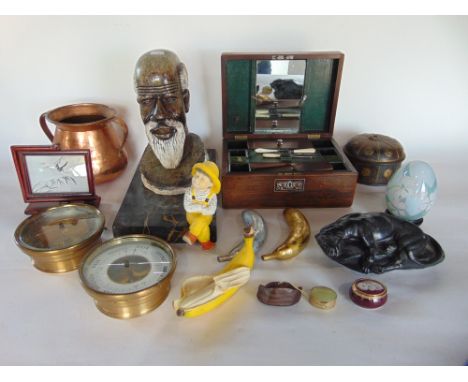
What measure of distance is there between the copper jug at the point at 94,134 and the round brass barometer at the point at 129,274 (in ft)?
1.11

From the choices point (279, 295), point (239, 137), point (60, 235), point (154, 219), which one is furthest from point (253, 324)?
point (239, 137)

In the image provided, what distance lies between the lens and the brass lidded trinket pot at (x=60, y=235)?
710 mm

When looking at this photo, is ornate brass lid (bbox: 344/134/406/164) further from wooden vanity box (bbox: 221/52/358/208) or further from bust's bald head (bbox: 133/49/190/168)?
bust's bald head (bbox: 133/49/190/168)

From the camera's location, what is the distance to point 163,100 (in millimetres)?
813

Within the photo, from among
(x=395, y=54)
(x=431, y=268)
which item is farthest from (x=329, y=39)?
(x=431, y=268)

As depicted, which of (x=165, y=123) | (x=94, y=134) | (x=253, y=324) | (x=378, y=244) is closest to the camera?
(x=253, y=324)

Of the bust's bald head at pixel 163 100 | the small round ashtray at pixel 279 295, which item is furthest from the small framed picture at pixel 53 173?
the small round ashtray at pixel 279 295

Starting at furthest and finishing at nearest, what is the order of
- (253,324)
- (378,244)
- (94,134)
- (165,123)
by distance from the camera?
(94,134)
(165,123)
(378,244)
(253,324)

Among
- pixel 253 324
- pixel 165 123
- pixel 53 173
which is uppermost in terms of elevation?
pixel 165 123

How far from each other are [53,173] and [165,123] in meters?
0.28

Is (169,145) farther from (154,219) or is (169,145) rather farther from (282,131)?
(282,131)

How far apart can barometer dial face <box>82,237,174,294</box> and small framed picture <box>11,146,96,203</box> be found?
0.23 m

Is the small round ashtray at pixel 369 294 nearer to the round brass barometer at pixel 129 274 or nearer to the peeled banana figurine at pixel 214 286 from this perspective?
the peeled banana figurine at pixel 214 286

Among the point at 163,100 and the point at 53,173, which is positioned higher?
the point at 163,100
